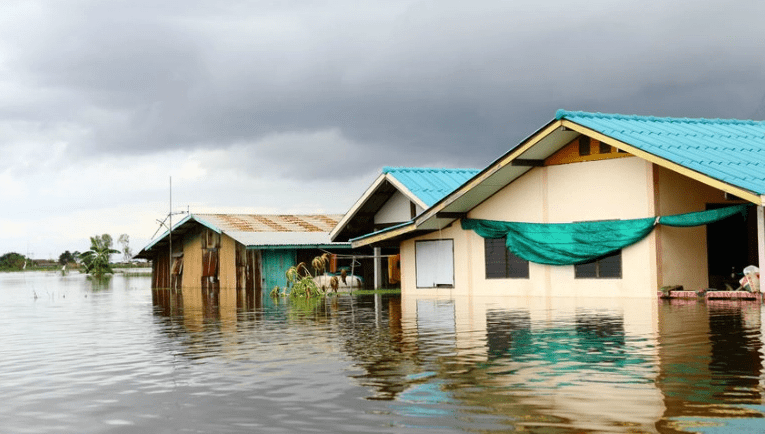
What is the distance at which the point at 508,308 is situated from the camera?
23234mm

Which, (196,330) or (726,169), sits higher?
(726,169)

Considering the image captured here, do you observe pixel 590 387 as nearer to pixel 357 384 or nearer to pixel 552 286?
pixel 357 384

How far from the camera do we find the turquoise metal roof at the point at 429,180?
35.8 metres

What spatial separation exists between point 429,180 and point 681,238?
1281cm

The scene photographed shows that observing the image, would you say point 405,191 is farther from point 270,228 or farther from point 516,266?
point 270,228

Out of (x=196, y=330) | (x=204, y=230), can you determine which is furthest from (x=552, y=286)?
(x=204, y=230)

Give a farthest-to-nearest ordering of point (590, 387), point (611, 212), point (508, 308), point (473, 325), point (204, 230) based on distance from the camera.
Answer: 1. point (204, 230)
2. point (611, 212)
3. point (508, 308)
4. point (473, 325)
5. point (590, 387)

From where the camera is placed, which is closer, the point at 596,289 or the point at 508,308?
the point at 508,308

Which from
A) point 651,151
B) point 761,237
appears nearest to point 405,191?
point 651,151

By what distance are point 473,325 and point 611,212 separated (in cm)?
1036

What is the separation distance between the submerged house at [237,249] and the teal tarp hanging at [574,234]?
15.5m

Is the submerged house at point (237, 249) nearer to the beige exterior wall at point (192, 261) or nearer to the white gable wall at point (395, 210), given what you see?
the beige exterior wall at point (192, 261)

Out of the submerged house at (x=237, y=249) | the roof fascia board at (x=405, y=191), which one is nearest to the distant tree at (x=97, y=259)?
the submerged house at (x=237, y=249)

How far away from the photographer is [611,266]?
89.3 feet
